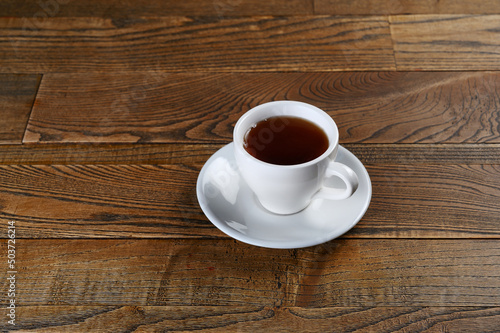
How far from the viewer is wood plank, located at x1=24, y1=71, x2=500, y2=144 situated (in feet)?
2.73

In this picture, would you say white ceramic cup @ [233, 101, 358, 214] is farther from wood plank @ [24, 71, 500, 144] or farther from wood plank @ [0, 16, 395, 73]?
wood plank @ [0, 16, 395, 73]

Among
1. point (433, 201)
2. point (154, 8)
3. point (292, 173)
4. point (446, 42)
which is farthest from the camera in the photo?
point (154, 8)

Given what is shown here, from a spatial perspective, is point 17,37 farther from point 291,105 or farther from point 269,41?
point 291,105

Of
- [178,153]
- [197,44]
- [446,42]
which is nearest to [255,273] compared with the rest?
[178,153]

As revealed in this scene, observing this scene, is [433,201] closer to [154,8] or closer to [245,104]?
[245,104]

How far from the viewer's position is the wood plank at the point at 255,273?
0.61 meters

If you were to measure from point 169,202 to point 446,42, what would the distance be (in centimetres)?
69

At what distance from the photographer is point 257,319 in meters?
0.59

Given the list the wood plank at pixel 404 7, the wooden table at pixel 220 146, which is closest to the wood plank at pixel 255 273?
the wooden table at pixel 220 146

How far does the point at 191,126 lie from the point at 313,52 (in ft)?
1.09

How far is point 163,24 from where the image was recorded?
107 cm

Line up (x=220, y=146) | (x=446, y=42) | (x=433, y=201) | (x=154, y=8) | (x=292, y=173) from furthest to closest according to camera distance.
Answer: (x=154, y=8) → (x=446, y=42) → (x=220, y=146) → (x=433, y=201) → (x=292, y=173)

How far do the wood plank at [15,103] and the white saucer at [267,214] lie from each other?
403mm

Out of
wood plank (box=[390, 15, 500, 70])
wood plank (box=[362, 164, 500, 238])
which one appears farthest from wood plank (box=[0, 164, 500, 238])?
wood plank (box=[390, 15, 500, 70])
